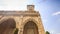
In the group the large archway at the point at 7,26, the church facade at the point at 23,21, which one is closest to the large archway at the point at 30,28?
the church facade at the point at 23,21

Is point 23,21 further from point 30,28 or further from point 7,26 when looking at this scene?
point 7,26

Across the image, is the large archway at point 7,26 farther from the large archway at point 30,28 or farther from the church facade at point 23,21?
the large archway at point 30,28

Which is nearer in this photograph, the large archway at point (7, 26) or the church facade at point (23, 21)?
the church facade at point (23, 21)

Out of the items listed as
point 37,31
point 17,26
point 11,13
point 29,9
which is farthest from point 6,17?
point 37,31

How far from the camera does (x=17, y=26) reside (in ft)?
68.9

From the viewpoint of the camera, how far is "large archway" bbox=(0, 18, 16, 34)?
22416 mm

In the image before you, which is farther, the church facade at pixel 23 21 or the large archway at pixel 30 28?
the large archway at pixel 30 28

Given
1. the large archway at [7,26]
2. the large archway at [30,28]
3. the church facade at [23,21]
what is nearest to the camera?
the church facade at [23,21]

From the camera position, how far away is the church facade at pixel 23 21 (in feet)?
69.2

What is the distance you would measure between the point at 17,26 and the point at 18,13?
7.51 feet

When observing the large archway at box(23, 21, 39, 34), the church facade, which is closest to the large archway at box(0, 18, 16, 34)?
the church facade

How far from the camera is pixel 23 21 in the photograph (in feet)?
70.0

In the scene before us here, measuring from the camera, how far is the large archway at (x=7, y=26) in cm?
2242

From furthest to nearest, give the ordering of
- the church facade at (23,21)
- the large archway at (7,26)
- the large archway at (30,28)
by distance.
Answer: the large archway at (7,26)
the large archway at (30,28)
the church facade at (23,21)
